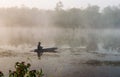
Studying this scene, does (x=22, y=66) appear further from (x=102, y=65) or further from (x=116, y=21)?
(x=116, y=21)

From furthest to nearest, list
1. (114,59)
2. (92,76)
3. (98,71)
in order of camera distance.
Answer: (114,59)
(98,71)
(92,76)

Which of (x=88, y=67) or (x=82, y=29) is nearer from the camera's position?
(x=88, y=67)

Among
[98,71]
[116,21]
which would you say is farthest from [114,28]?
[98,71]

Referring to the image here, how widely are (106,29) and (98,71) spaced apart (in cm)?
6876

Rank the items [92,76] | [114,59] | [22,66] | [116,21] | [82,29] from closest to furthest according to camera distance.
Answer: [22,66]
[92,76]
[114,59]
[116,21]
[82,29]

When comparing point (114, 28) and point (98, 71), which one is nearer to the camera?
point (98, 71)

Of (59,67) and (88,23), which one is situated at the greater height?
(88,23)

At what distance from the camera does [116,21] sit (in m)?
75.7

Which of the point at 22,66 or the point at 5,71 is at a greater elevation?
the point at 22,66

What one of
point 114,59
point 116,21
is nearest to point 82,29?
point 116,21

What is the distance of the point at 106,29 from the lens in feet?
283

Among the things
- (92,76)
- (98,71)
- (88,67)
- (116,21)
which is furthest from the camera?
(116,21)

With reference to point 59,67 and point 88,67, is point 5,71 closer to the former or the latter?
point 59,67

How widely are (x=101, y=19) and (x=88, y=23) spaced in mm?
4747
